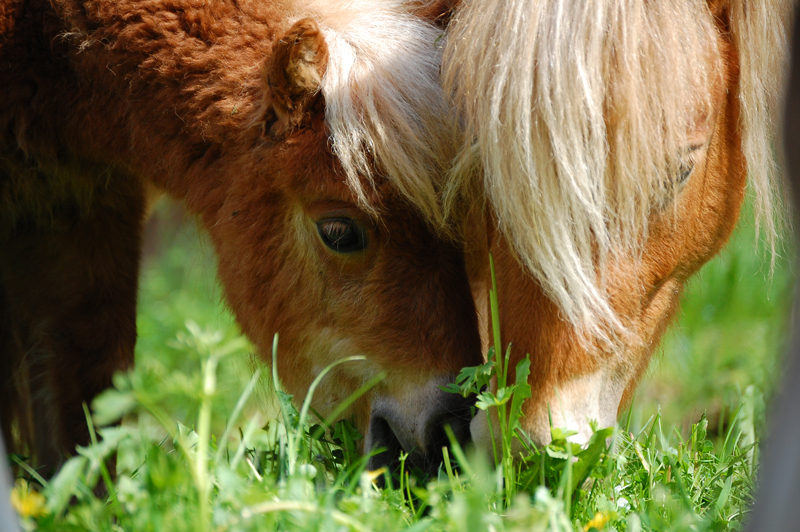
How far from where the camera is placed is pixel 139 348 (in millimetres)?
4965

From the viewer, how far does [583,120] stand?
155cm

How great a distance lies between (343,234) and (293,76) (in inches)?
18.7

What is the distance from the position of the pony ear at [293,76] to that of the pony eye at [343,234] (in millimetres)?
307

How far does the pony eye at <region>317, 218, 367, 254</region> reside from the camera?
6.83 ft

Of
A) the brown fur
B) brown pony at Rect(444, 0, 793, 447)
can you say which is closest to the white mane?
brown pony at Rect(444, 0, 793, 447)

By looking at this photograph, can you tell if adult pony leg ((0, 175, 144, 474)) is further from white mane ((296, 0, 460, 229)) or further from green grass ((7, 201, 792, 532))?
white mane ((296, 0, 460, 229))

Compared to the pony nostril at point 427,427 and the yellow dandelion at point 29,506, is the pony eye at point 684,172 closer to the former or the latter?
the pony nostril at point 427,427

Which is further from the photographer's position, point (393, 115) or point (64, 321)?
point (64, 321)

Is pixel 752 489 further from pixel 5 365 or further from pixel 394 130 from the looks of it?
pixel 5 365

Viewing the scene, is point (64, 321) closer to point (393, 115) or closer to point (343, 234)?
point (343, 234)

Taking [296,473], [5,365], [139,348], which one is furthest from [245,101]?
[139,348]

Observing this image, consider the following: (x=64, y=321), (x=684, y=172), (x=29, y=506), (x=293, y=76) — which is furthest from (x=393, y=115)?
(x=64, y=321)

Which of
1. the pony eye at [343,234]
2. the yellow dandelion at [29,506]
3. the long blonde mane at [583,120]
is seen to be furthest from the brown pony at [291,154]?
the yellow dandelion at [29,506]

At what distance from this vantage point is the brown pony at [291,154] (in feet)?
6.57
